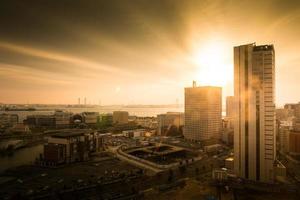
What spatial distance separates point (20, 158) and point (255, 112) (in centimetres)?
1338

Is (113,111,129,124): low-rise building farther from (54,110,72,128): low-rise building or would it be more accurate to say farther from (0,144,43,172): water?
(0,144,43,172): water

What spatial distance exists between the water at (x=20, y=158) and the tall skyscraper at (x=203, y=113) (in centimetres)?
1251

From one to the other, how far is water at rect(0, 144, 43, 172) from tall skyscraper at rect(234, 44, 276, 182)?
11.1 meters

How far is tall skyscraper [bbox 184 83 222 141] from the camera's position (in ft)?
67.6

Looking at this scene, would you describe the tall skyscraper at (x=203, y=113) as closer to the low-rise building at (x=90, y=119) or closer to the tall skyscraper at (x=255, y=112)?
the tall skyscraper at (x=255, y=112)

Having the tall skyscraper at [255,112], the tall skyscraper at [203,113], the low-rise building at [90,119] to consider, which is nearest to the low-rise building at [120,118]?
the low-rise building at [90,119]

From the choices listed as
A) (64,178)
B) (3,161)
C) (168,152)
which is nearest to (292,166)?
(168,152)

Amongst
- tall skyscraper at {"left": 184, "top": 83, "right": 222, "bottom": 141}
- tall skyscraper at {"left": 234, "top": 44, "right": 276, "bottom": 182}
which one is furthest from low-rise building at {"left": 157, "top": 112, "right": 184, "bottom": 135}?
tall skyscraper at {"left": 234, "top": 44, "right": 276, "bottom": 182}

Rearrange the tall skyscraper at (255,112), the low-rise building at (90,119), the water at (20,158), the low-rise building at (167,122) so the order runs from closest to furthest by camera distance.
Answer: the tall skyscraper at (255,112), the water at (20,158), the low-rise building at (167,122), the low-rise building at (90,119)

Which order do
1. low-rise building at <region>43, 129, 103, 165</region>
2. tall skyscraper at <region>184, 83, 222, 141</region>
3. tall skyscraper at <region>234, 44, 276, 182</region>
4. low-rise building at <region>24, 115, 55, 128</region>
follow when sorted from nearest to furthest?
tall skyscraper at <region>234, 44, 276, 182</region>
low-rise building at <region>43, 129, 103, 165</region>
tall skyscraper at <region>184, 83, 222, 141</region>
low-rise building at <region>24, 115, 55, 128</region>

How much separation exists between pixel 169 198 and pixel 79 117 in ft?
94.9

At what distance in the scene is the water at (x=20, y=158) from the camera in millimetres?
12864

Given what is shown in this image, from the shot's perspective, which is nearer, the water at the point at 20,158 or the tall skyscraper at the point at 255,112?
the tall skyscraper at the point at 255,112

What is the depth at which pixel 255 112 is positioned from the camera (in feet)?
32.2
